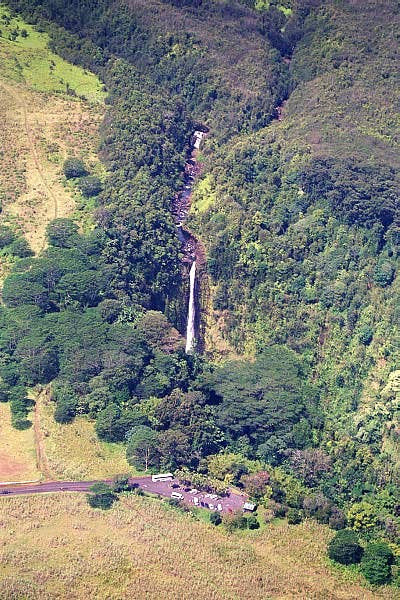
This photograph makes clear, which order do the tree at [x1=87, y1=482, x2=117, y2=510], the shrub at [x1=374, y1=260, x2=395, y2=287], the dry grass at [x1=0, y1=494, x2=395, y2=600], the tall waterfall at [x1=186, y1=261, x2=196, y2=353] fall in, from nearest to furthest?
the dry grass at [x1=0, y1=494, x2=395, y2=600], the tree at [x1=87, y1=482, x2=117, y2=510], the shrub at [x1=374, y1=260, x2=395, y2=287], the tall waterfall at [x1=186, y1=261, x2=196, y2=353]

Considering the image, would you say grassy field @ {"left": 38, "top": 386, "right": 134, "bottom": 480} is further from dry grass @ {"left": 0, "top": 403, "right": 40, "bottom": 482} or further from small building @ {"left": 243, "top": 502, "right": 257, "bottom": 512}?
small building @ {"left": 243, "top": 502, "right": 257, "bottom": 512}

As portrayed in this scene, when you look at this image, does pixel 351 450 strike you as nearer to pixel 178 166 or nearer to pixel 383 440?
pixel 383 440

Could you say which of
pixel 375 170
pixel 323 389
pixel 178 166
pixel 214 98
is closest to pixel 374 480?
pixel 323 389

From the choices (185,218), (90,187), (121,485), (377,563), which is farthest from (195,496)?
(185,218)

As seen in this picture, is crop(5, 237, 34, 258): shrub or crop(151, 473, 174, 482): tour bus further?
crop(5, 237, 34, 258): shrub

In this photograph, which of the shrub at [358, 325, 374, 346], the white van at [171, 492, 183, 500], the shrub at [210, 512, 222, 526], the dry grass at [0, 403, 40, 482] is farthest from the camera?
the shrub at [358, 325, 374, 346]

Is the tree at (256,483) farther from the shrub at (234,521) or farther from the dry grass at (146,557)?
the dry grass at (146,557)

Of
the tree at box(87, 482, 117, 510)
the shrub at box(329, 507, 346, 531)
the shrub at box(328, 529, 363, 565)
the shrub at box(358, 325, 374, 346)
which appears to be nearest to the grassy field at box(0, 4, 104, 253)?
the shrub at box(358, 325, 374, 346)
